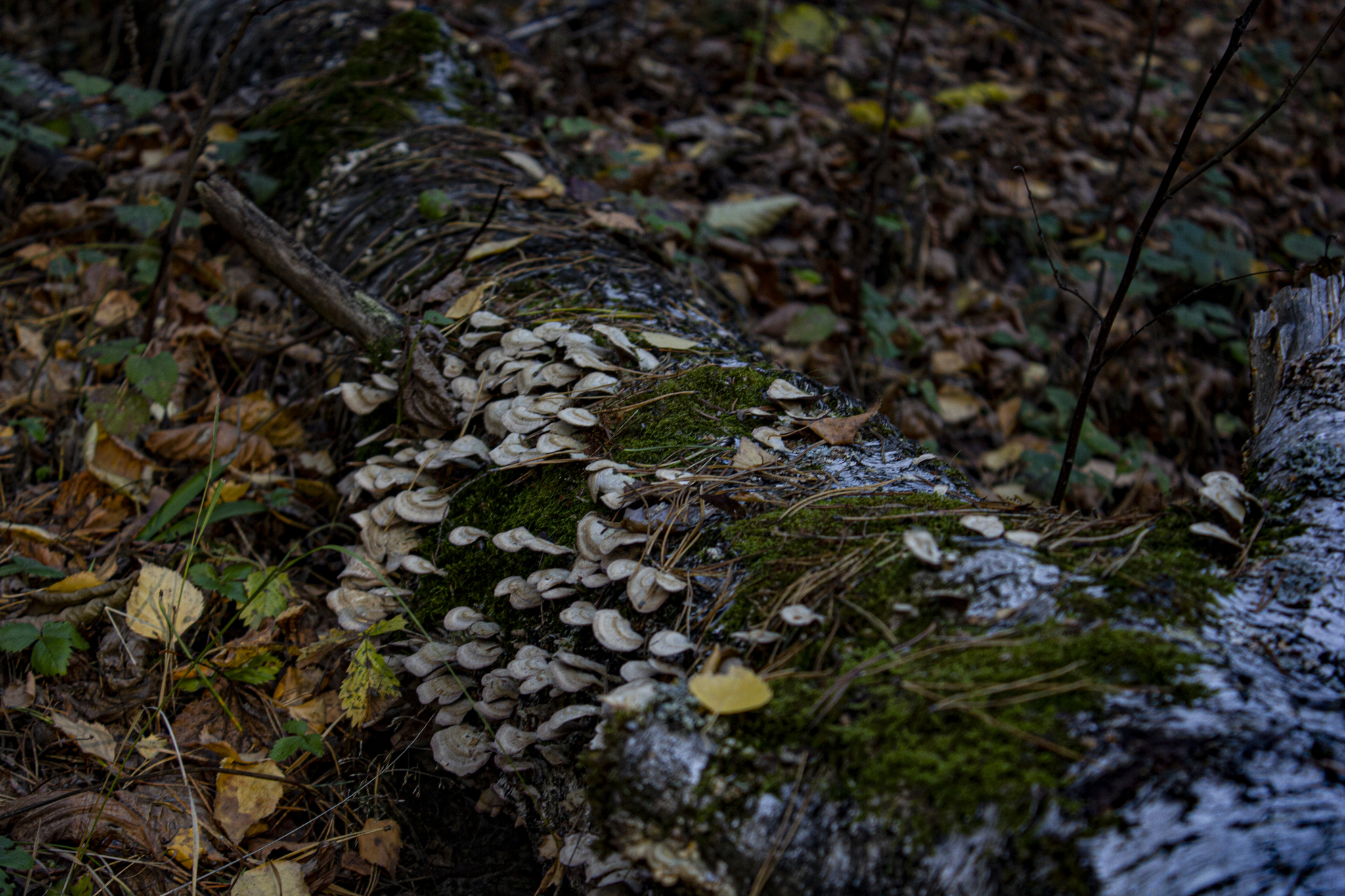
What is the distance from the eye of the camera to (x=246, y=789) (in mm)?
2268

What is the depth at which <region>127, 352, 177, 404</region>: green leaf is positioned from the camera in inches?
122

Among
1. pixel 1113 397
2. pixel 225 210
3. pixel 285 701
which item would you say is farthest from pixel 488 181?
pixel 1113 397

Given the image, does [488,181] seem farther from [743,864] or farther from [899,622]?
[743,864]

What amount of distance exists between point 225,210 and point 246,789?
6.68 ft

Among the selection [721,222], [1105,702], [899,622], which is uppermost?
[1105,702]

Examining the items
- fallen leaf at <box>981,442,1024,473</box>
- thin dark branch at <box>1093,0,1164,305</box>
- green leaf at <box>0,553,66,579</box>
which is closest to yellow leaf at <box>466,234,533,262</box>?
green leaf at <box>0,553,66,579</box>

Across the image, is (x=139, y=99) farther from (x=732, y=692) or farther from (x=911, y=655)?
(x=911, y=655)

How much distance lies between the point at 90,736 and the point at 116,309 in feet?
7.80

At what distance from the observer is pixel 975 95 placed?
22.8 feet

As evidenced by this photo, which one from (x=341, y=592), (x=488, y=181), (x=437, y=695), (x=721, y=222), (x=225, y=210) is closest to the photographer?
(x=437, y=695)

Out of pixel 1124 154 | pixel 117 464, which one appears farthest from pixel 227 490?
pixel 1124 154

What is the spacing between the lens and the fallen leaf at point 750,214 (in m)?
5.05

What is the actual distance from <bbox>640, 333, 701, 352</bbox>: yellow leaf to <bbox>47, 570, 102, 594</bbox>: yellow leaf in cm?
204

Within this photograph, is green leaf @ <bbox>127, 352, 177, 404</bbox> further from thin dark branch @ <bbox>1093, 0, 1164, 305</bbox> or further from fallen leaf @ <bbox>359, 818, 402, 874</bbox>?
thin dark branch @ <bbox>1093, 0, 1164, 305</bbox>
